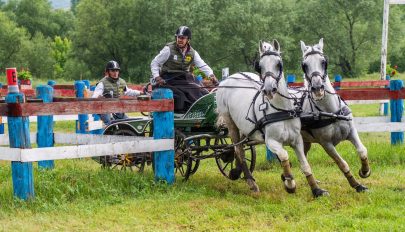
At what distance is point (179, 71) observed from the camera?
9211 mm

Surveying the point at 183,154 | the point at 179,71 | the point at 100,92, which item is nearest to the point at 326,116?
the point at 183,154

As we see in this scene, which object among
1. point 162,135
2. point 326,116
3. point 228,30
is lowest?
point 162,135

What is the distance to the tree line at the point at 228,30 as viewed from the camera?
5659cm

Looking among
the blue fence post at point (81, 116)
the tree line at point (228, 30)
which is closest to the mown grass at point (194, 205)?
the blue fence post at point (81, 116)

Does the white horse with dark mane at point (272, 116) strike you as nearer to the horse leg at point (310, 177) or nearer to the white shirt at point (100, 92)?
the horse leg at point (310, 177)

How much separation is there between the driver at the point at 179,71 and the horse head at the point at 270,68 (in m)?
1.96

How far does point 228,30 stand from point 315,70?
51668mm

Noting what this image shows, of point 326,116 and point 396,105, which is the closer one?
point 326,116

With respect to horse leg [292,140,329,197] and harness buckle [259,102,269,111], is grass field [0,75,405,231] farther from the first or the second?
harness buckle [259,102,269,111]

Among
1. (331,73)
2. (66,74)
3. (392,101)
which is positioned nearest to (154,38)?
(66,74)

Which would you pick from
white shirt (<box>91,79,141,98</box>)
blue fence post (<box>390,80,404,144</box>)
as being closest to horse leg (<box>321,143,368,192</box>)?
blue fence post (<box>390,80,404,144</box>)

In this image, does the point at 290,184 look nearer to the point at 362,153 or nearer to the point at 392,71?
the point at 362,153

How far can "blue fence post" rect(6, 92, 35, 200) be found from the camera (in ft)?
21.7

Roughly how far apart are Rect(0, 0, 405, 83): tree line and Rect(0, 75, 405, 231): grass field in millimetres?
47304
